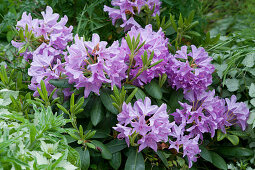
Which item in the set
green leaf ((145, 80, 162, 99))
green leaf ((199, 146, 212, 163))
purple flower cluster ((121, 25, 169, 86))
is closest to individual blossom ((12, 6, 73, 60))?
purple flower cluster ((121, 25, 169, 86))

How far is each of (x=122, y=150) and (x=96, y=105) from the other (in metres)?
0.32

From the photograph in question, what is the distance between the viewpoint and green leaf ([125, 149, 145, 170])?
5.02 ft

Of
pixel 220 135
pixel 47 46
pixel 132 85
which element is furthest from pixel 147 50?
pixel 220 135

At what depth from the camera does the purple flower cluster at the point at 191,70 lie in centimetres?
166

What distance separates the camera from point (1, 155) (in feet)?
3.56

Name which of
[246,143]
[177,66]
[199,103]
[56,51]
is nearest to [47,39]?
[56,51]

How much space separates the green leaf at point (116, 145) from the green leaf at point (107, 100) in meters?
0.20

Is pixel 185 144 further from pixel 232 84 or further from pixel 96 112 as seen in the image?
pixel 232 84

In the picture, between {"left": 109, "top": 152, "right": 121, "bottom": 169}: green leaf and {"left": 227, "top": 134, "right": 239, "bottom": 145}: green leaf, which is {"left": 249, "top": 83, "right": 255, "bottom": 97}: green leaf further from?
Answer: {"left": 109, "top": 152, "right": 121, "bottom": 169}: green leaf

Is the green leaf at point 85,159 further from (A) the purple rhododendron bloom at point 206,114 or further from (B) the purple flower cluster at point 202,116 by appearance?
(A) the purple rhododendron bloom at point 206,114

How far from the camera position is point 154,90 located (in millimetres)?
1645

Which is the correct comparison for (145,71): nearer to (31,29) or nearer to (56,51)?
(56,51)

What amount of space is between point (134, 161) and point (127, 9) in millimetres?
930

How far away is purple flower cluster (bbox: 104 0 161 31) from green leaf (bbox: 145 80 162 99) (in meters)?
0.45
